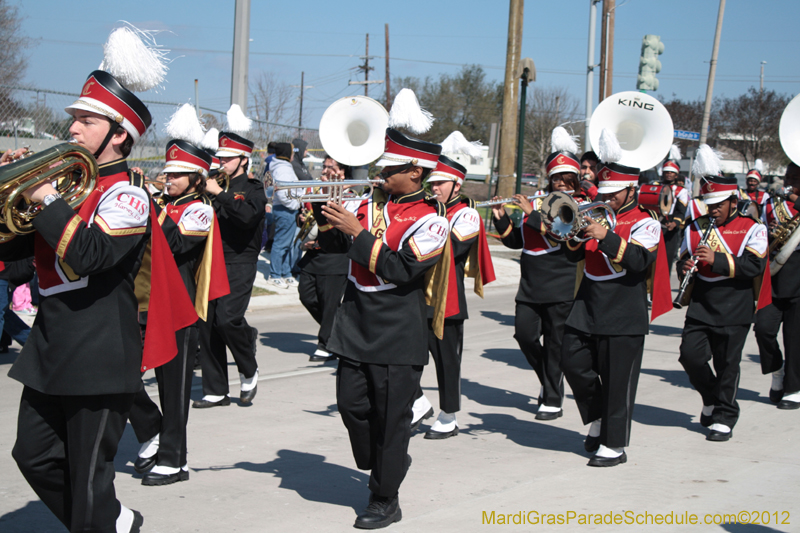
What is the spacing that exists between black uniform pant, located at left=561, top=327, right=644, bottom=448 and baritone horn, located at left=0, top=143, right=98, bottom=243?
3.42 metres

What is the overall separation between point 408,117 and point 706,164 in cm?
319

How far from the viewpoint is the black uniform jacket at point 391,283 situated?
4102mm

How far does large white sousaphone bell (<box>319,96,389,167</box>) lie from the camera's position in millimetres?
4844

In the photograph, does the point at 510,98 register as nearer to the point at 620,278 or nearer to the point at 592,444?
the point at 620,278

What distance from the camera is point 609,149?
5.57 m

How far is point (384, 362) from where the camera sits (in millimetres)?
4188

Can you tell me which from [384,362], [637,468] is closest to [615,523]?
[637,468]

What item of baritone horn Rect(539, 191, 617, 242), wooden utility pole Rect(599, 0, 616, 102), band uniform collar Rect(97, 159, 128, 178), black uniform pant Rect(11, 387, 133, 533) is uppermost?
wooden utility pole Rect(599, 0, 616, 102)

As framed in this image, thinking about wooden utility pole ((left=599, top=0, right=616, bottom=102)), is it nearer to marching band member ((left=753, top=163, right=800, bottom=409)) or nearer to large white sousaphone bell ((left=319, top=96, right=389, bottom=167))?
marching band member ((left=753, top=163, right=800, bottom=409))

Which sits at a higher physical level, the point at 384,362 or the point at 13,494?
the point at 384,362

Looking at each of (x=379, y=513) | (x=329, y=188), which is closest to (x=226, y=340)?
(x=329, y=188)

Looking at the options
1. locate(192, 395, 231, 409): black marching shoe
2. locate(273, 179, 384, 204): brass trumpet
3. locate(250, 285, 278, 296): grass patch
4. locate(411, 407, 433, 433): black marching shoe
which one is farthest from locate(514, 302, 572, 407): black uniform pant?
locate(250, 285, 278, 296): grass patch

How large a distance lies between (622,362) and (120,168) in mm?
3434

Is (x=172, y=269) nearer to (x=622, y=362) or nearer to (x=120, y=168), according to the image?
(x=120, y=168)
